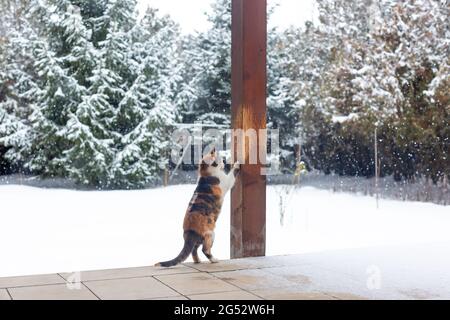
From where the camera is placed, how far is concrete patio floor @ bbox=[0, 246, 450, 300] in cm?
230

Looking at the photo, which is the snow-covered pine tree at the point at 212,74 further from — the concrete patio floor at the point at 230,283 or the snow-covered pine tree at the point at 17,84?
the concrete patio floor at the point at 230,283

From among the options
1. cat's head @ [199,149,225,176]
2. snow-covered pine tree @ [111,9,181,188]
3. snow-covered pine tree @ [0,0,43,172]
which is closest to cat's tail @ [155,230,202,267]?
cat's head @ [199,149,225,176]

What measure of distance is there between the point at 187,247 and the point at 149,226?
8.91ft

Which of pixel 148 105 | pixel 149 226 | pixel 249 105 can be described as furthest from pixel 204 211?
pixel 148 105

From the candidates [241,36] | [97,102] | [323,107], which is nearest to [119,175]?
[97,102]

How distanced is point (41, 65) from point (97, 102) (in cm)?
88

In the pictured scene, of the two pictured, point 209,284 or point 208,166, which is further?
point 208,166

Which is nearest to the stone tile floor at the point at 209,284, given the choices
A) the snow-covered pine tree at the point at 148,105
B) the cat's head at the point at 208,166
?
the cat's head at the point at 208,166

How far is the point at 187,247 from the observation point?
9.37 ft

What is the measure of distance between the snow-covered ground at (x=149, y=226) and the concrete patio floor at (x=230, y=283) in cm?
111

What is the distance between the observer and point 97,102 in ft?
25.6

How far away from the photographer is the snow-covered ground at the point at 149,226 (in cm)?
444

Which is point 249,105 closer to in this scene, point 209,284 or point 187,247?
point 187,247

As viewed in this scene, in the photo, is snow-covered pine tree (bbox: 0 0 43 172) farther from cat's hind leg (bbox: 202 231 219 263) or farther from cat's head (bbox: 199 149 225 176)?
cat's hind leg (bbox: 202 231 219 263)
